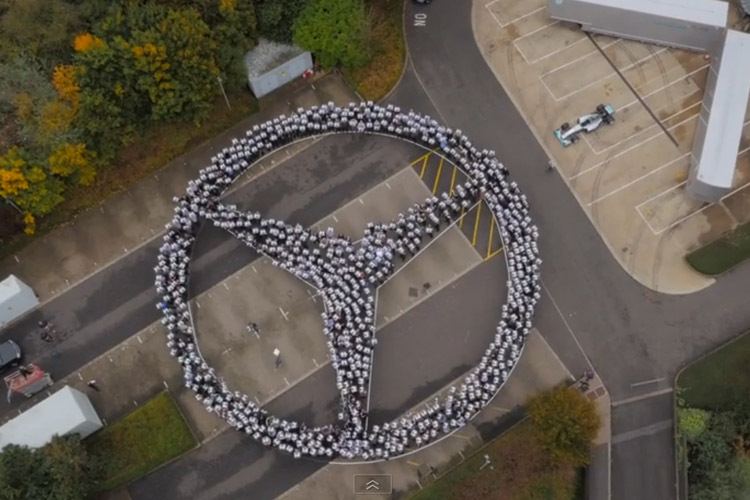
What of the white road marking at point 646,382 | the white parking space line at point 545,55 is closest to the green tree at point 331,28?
the white parking space line at point 545,55

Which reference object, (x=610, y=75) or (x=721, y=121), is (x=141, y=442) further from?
(x=721, y=121)

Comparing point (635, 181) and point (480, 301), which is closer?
point (480, 301)

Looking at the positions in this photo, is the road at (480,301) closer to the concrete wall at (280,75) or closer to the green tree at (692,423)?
the green tree at (692,423)

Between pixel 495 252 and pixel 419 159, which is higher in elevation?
A: pixel 419 159

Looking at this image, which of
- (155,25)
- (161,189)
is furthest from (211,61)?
(161,189)

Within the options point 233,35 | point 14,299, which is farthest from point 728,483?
point 14,299

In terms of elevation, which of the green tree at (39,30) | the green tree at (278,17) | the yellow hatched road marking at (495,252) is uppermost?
the green tree at (39,30)
